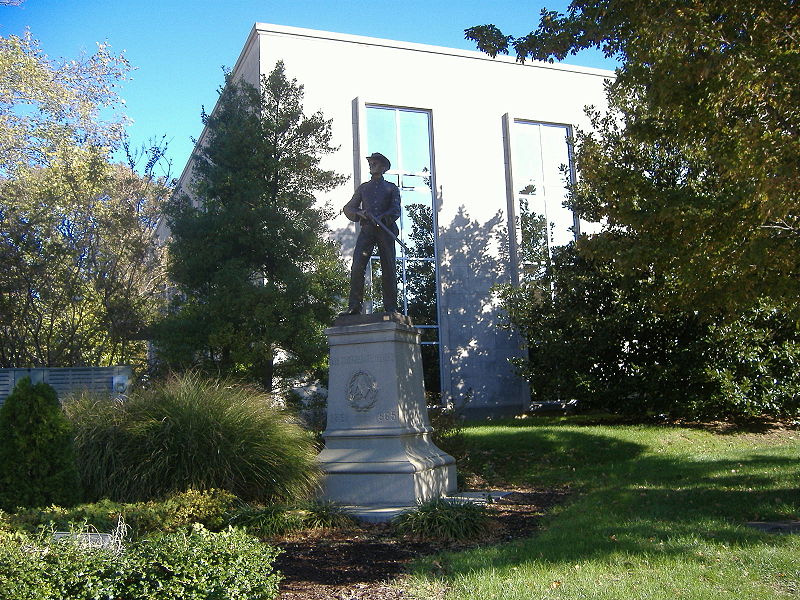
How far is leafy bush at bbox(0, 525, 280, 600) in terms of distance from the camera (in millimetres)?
4578

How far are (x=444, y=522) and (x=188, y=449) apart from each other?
324 cm

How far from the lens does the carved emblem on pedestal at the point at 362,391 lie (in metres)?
10.1

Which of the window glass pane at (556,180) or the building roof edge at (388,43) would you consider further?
the window glass pane at (556,180)

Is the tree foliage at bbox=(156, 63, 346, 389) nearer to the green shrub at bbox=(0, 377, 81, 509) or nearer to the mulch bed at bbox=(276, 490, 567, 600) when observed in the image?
the mulch bed at bbox=(276, 490, 567, 600)

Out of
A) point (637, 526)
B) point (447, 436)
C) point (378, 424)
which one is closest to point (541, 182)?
point (447, 436)

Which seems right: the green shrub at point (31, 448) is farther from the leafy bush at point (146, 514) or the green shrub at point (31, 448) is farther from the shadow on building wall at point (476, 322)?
the shadow on building wall at point (476, 322)

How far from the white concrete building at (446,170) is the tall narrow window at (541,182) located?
0.05 m

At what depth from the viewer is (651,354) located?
17359mm

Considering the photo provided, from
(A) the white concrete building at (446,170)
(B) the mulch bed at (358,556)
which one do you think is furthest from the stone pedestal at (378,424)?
(A) the white concrete building at (446,170)

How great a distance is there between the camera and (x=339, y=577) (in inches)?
236

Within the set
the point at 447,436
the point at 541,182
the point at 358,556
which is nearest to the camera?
the point at 358,556

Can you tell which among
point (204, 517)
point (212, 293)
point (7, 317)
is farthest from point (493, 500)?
point (7, 317)

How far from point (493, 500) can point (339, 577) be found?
437 cm

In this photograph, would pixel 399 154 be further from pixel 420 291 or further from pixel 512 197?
pixel 420 291
